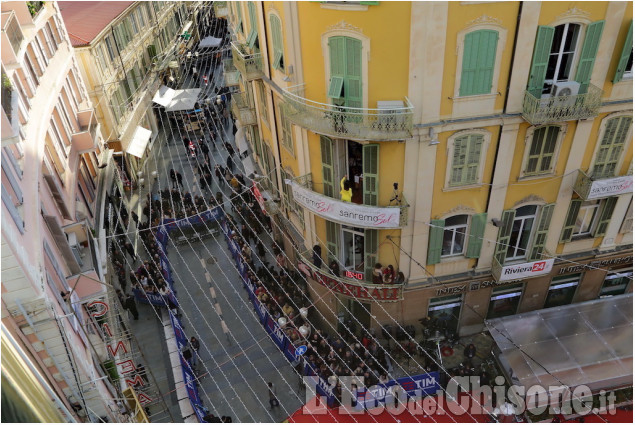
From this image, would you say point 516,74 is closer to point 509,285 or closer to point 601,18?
point 601,18

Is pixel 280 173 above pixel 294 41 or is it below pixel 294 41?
below

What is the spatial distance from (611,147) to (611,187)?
4.94 feet

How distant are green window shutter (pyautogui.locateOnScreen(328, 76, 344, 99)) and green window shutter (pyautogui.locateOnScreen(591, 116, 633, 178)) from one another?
9.49 metres

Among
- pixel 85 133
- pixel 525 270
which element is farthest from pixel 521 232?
pixel 85 133

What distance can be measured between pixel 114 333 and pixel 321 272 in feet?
28.8

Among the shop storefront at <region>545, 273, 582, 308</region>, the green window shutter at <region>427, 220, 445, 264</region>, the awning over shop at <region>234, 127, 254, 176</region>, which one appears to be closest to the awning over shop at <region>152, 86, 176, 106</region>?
the awning over shop at <region>234, 127, 254, 176</region>

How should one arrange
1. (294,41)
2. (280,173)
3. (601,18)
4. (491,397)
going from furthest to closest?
1. (280,173)
2. (491,397)
3. (294,41)
4. (601,18)

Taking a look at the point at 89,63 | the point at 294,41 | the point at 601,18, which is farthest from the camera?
the point at 89,63

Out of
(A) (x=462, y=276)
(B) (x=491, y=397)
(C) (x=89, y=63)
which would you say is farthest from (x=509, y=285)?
(C) (x=89, y=63)

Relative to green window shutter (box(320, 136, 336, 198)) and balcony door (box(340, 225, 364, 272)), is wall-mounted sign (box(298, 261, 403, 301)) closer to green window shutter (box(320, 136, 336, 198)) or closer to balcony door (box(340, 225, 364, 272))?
balcony door (box(340, 225, 364, 272))

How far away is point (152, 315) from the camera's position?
23.9 meters

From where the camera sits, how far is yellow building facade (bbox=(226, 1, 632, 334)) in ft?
47.5

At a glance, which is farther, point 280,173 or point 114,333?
point 280,173

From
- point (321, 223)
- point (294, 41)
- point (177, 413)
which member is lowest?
point (177, 413)
